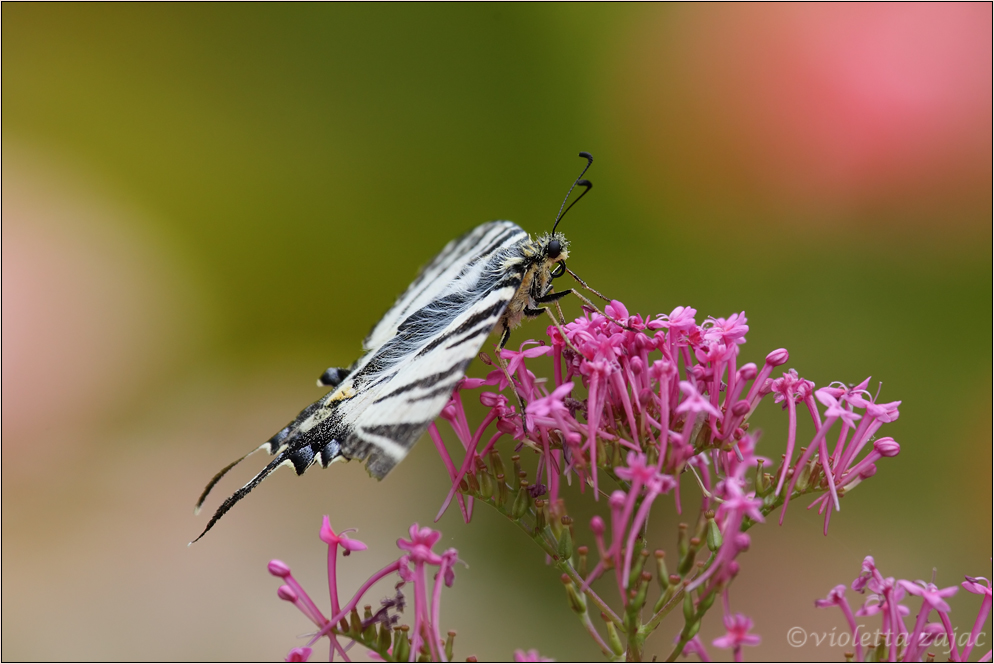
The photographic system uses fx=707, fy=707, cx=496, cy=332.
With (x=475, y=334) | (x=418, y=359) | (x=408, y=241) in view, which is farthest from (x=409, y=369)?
(x=408, y=241)

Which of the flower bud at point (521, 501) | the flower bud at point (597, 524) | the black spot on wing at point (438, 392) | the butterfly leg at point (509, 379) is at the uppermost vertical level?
the butterfly leg at point (509, 379)

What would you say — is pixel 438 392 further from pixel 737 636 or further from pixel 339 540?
pixel 737 636

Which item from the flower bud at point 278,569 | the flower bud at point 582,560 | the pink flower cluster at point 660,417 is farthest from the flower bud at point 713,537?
the flower bud at point 278,569

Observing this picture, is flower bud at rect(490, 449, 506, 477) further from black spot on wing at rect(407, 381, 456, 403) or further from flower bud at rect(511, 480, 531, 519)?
black spot on wing at rect(407, 381, 456, 403)

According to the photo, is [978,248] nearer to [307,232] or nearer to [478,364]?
[478,364]

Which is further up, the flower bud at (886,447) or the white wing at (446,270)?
the white wing at (446,270)

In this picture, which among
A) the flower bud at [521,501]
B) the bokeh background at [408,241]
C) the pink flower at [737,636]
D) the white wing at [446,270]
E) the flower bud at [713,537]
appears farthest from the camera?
the bokeh background at [408,241]

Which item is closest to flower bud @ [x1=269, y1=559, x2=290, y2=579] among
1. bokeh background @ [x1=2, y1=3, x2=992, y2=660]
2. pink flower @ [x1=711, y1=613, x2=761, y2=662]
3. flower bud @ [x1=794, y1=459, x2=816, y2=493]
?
pink flower @ [x1=711, y1=613, x2=761, y2=662]

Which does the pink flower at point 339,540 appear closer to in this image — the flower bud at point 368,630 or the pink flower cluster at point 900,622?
the flower bud at point 368,630
